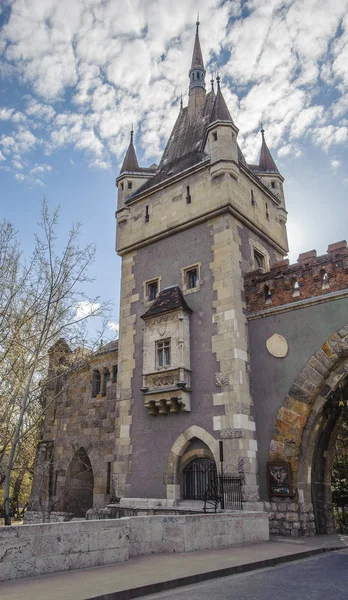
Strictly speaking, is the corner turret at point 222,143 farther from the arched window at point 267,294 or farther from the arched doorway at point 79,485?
the arched doorway at point 79,485

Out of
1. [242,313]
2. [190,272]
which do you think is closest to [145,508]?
[242,313]

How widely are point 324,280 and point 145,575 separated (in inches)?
411

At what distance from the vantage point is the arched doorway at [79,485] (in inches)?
792

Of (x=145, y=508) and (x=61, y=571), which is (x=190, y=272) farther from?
(x=61, y=571)

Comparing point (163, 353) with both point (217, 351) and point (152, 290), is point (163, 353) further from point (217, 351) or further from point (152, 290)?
point (152, 290)

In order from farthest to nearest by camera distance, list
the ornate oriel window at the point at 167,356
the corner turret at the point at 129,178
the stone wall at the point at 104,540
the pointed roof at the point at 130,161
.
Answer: the pointed roof at the point at 130,161 < the corner turret at the point at 129,178 < the ornate oriel window at the point at 167,356 < the stone wall at the point at 104,540

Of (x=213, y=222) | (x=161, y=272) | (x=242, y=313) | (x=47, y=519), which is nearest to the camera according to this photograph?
(x=242, y=313)

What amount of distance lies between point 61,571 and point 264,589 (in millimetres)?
2808

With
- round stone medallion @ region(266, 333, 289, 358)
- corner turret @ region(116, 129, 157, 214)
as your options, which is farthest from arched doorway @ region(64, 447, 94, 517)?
corner turret @ region(116, 129, 157, 214)

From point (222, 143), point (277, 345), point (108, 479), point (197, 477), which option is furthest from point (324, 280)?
point (108, 479)

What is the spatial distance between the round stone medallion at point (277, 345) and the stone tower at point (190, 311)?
80cm

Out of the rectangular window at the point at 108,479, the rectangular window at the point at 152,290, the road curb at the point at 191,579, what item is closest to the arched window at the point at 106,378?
the rectangular window at the point at 108,479

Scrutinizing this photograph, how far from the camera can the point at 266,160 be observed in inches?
874

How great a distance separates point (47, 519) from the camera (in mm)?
19500
